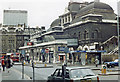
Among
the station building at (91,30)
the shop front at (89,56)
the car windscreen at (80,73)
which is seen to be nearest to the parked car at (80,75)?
the car windscreen at (80,73)

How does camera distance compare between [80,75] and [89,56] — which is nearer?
[80,75]

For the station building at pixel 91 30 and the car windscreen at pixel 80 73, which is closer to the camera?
the car windscreen at pixel 80 73

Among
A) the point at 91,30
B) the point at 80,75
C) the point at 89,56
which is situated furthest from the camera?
the point at 91,30

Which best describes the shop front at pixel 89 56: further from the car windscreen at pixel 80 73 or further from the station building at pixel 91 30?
the car windscreen at pixel 80 73

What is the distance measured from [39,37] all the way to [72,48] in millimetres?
40942

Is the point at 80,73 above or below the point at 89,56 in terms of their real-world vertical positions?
above

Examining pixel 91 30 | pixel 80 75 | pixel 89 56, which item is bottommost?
pixel 89 56

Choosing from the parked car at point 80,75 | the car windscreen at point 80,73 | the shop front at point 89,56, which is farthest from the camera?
the shop front at point 89,56

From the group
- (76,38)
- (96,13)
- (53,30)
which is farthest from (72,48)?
(53,30)

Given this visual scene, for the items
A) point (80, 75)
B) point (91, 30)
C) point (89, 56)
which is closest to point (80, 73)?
point (80, 75)

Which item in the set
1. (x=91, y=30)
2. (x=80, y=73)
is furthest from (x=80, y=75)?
(x=91, y=30)

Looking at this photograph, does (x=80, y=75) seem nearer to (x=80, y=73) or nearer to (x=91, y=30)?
(x=80, y=73)

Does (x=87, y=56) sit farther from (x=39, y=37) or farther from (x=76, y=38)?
(x=39, y=37)

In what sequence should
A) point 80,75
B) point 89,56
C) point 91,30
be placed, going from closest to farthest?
point 80,75 → point 89,56 → point 91,30
